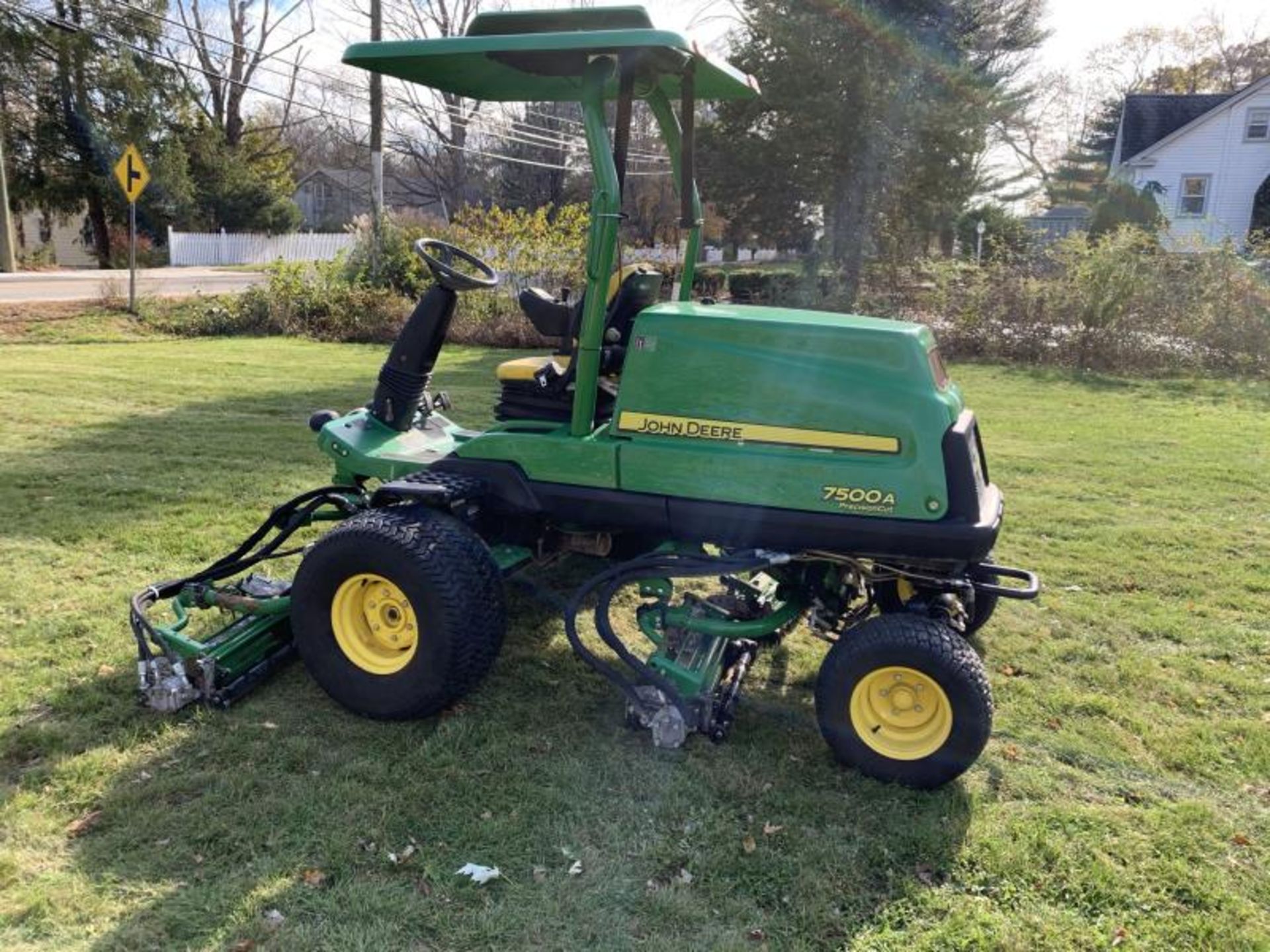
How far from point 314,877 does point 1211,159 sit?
33.4 metres

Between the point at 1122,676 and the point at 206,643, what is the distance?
3704 mm

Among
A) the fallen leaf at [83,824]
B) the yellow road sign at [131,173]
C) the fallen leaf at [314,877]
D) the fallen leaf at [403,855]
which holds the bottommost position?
the fallen leaf at [83,824]

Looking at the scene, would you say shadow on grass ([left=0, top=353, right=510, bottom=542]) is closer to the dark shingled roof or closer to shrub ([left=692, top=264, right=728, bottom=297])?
shrub ([left=692, top=264, right=728, bottom=297])

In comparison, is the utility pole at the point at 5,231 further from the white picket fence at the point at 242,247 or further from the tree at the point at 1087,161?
the tree at the point at 1087,161

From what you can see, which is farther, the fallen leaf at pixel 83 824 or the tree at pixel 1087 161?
the tree at pixel 1087 161

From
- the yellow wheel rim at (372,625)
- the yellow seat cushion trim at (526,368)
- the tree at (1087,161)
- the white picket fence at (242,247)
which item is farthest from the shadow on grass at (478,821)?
the tree at (1087,161)

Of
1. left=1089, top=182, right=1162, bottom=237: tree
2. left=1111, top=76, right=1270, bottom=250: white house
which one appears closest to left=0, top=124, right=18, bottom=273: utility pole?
left=1089, top=182, right=1162, bottom=237: tree

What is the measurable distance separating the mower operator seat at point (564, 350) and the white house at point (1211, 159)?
28.6 m

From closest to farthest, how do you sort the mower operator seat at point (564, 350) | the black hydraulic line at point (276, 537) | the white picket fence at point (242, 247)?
1. the mower operator seat at point (564, 350)
2. the black hydraulic line at point (276, 537)
3. the white picket fence at point (242, 247)

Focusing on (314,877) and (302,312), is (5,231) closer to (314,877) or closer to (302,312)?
(302,312)

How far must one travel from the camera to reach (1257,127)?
90.9 ft

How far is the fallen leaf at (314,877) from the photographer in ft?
8.25

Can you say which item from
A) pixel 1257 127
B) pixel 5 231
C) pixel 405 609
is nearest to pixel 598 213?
pixel 405 609

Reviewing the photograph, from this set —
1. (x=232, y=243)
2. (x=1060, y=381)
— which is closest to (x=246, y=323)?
(x=1060, y=381)
